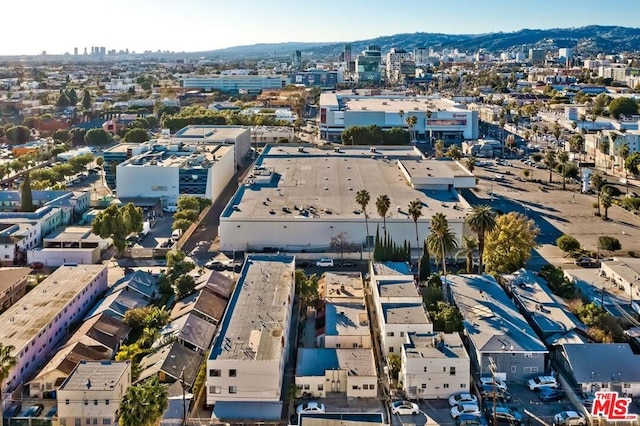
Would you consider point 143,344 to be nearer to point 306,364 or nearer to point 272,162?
point 306,364

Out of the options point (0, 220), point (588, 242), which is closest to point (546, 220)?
point (588, 242)

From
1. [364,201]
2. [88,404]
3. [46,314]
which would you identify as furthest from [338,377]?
[364,201]

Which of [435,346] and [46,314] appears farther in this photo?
[46,314]

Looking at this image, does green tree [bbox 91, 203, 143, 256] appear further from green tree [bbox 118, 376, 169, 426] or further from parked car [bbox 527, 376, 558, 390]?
parked car [bbox 527, 376, 558, 390]

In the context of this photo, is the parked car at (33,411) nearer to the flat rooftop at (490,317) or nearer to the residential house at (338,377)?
the residential house at (338,377)

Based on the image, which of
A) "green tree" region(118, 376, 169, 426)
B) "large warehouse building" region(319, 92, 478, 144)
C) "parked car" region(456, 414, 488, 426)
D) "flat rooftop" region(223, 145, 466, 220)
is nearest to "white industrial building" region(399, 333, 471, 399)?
"parked car" region(456, 414, 488, 426)

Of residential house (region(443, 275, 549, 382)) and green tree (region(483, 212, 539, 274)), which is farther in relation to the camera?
green tree (region(483, 212, 539, 274))

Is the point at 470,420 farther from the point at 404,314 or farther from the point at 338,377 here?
the point at 404,314
